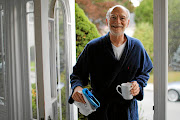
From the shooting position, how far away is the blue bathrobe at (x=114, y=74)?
1.21 metres

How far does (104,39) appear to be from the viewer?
129 cm

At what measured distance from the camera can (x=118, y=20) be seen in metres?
1.19

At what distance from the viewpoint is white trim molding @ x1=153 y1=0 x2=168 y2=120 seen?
88 cm

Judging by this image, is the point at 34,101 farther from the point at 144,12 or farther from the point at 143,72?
the point at 144,12

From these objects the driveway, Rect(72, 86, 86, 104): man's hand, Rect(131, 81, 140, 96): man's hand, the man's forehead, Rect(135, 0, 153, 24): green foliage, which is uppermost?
Rect(135, 0, 153, 24): green foliage

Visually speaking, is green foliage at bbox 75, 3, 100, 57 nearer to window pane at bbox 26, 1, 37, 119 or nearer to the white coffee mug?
window pane at bbox 26, 1, 37, 119

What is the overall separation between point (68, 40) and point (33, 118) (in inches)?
29.1

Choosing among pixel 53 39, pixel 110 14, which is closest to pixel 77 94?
pixel 53 39

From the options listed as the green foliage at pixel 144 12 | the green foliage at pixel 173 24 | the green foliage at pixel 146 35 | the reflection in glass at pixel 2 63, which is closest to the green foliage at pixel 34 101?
the reflection in glass at pixel 2 63

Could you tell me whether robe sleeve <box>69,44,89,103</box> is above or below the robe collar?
below

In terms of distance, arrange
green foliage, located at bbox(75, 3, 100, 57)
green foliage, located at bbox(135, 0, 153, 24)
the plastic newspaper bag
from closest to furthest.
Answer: the plastic newspaper bag
green foliage, located at bbox(75, 3, 100, 57)
green foliage, located at bbox(135, 0, 153, 24)

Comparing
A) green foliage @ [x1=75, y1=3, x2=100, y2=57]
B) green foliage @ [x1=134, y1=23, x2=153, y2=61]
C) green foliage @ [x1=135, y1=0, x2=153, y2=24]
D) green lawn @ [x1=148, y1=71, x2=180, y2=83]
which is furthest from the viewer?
green foliage @ [x1=135, y1=0, x2=153, y2=24]

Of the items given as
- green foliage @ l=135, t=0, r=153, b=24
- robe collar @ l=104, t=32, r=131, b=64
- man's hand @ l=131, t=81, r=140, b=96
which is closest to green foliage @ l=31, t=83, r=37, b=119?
robe collar @ l=104, t=32, r=131, b=64

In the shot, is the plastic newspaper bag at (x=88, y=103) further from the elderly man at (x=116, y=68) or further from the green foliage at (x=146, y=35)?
the green foliage at (x=146, y=35)
